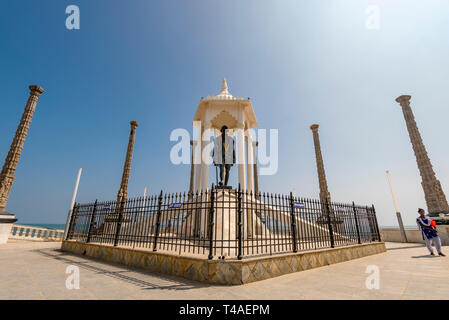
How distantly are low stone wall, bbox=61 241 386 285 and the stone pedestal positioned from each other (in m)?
10.5

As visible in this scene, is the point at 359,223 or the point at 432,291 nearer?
the point at 432,291

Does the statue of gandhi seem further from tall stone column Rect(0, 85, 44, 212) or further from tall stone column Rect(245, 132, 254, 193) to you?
tall stone column Rect(0, 85, 44, 212)

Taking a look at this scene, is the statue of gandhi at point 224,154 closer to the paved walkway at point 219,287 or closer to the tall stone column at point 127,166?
the paved walkway at point 219,287

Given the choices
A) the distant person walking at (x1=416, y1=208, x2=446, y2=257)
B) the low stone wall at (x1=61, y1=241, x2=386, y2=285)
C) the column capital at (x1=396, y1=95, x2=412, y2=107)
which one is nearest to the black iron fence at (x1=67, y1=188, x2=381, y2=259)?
the low stone wall at (x1=61, y1=241, x2=386, y2=285)

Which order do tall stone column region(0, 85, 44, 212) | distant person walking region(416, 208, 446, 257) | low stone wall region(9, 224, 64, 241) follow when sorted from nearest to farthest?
distant person walking region(416, 208, 446, 257)
tall stone column region(0, 85, 44, 212)
low stone wall region(9, 224, 64, 241)

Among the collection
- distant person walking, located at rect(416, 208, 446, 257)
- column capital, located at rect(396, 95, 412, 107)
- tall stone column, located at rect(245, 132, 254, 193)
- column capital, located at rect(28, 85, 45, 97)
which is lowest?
distant person walking, located at rect(416, 208, 446, 257)

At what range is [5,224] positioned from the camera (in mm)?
13805

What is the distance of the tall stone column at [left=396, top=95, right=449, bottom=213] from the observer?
17.9 meters

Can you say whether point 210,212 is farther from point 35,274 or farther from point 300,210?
point 35,274

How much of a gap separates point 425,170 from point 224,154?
20933mm

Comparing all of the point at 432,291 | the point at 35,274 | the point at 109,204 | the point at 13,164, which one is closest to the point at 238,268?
the point at 432,291

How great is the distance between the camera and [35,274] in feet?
18.0

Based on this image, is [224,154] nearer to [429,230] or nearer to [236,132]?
[236,132]
